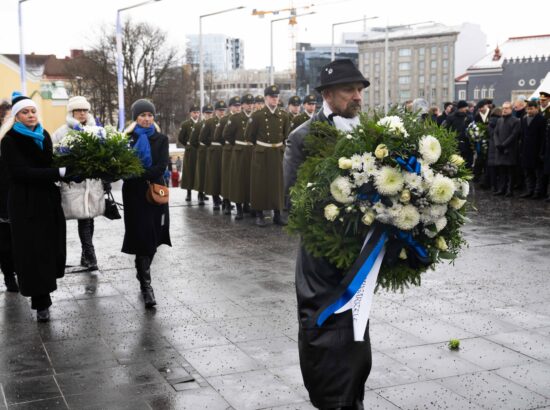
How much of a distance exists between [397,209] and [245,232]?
29.1 feet

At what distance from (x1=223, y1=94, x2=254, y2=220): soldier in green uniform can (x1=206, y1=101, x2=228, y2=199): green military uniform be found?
68cm

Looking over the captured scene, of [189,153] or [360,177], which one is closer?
[360,177]

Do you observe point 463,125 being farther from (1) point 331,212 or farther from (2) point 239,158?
(1) point 331,212

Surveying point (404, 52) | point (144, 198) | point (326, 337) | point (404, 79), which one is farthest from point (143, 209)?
point (404, 79)

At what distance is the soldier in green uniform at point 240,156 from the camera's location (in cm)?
1467

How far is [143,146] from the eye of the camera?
7.88m

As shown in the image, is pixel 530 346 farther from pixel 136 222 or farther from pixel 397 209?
pixel 136 222

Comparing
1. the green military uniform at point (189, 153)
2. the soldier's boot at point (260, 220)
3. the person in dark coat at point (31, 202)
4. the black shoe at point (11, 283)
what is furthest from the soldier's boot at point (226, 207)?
the person in dark coat at point (31, 202)

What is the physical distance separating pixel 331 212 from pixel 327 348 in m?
0.77

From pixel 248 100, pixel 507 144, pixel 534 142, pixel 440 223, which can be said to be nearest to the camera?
pixel 440 223

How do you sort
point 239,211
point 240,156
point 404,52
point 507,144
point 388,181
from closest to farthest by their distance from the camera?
point 388,181 → point 239,211 → point 240,156 → point 507,144 → point 404,52

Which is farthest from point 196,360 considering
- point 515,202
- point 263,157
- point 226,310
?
point 515,202

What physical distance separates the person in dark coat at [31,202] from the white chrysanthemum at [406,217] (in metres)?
4.07

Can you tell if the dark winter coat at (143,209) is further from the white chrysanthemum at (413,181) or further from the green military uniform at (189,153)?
the green military uniform at (189,153)
